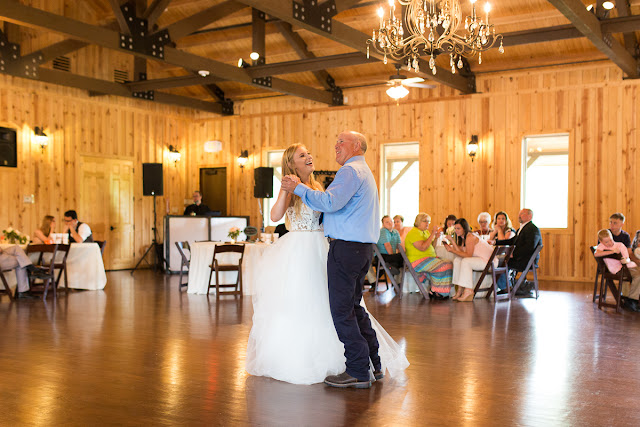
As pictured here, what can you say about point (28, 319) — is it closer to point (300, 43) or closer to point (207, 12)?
point (207, 12)

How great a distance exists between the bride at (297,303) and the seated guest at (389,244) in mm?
5153

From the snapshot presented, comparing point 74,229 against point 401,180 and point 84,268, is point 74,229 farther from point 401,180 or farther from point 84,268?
point 401,180

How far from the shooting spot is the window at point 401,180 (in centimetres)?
1312

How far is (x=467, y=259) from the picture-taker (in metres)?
8.54

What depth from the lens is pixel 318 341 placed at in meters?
4.16

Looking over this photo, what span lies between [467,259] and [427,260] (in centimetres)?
54

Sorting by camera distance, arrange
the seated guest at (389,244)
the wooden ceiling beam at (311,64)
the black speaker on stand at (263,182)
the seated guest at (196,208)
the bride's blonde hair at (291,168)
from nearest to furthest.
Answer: the bride's blonde hair at (291,168) < the seated guest at (389,244) < the wooden ceiling beam at (311,64) < the black speaker on stand at (263,182) < the seated guest at (196,208)

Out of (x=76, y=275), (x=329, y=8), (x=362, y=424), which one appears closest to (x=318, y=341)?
(x=362, y=424)

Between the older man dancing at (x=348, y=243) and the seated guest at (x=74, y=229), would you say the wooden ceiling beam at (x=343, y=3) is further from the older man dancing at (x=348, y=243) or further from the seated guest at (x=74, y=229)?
the seated guest at (x=74, y=229)

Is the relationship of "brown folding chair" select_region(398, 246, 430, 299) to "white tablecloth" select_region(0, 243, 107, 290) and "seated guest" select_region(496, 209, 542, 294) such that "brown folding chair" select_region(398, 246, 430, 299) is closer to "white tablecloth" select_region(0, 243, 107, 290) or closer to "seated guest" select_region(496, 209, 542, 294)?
"seated guest" select_region(496, 209, 542, 294)

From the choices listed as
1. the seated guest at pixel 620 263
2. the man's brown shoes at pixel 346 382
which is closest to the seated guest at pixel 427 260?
the seated guest at pixel 620 263

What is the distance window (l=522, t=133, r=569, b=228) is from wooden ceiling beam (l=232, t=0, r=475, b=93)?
1562mm

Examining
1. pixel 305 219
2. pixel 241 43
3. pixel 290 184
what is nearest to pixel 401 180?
pixel 241 43

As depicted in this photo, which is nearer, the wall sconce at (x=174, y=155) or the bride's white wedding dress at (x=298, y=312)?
the bride's white wedding dress at (x=298, y=312)
